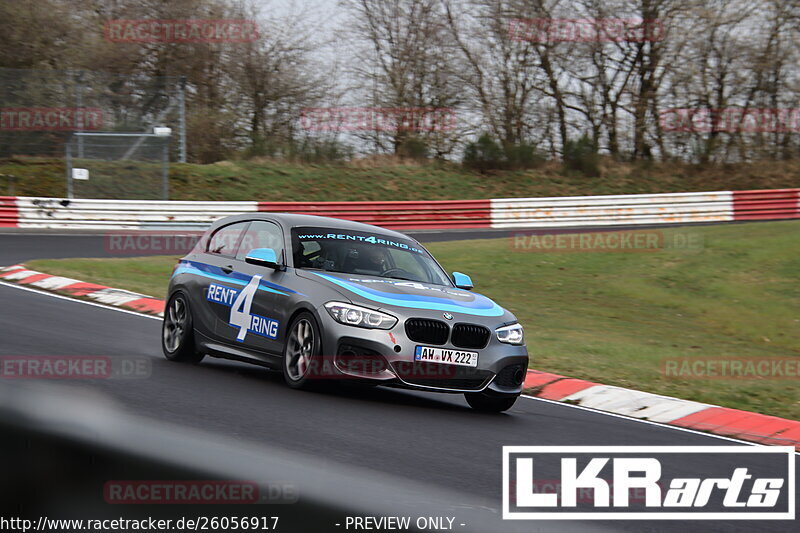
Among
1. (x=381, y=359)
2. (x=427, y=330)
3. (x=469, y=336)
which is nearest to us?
(x=381, y=359)

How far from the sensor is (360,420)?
7070 millimetres

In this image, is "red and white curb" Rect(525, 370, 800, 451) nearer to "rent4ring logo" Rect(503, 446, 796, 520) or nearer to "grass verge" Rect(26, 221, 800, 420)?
"grass verge" Rect(26, 221, 800, 420)

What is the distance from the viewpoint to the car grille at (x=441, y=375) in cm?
770

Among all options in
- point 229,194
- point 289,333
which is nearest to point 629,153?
point 229,194

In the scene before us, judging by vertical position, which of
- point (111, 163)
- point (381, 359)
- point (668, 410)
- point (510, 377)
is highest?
point (111, 163)

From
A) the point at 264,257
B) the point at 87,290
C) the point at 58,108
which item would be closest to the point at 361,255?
the point at 264,257

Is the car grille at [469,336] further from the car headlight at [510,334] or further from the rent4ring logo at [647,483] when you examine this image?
the rent4ring logo at [647,483]

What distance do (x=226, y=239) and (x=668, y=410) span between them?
438 cm

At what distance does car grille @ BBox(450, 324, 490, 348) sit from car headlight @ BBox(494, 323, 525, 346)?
0.14 m

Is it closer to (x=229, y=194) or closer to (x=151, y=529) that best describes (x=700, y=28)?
(x=229, y=194)

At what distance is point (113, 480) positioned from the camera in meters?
1.75

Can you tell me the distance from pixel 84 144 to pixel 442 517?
29.0m

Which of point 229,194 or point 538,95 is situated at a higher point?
point 538,95

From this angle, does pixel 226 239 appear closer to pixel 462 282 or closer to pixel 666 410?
pixel 462 282
